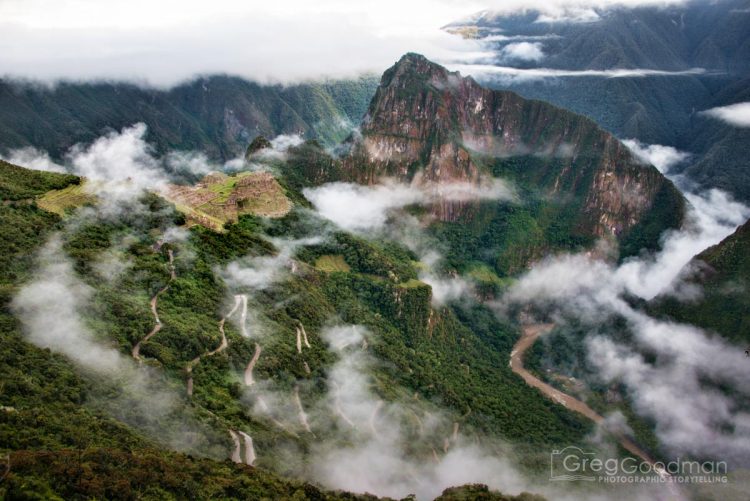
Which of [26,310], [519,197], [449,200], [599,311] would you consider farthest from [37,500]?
[519,197]

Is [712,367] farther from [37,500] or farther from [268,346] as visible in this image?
[37,500]

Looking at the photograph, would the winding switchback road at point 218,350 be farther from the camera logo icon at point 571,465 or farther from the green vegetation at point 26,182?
the camera logo icon at point 571,465

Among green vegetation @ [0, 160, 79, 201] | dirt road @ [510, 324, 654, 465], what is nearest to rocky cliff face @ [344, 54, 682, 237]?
dirt road @ [510, 324, 654, 465]

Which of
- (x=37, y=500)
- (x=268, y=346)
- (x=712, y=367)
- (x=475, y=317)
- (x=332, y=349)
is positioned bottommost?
(x=475, y=317)

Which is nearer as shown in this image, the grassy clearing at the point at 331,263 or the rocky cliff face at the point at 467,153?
the grassy clearing at the point at 331,263

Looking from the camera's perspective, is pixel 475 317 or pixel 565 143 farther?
pixel 565 143

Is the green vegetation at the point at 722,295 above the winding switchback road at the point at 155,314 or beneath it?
beneath

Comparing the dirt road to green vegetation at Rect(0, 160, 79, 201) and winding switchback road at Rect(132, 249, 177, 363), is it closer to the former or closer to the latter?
winding switchback road at Rect(132, 249, 177, 363)

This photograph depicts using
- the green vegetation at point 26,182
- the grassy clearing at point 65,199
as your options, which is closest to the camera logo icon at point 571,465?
the grassy clearing at point 65,199
